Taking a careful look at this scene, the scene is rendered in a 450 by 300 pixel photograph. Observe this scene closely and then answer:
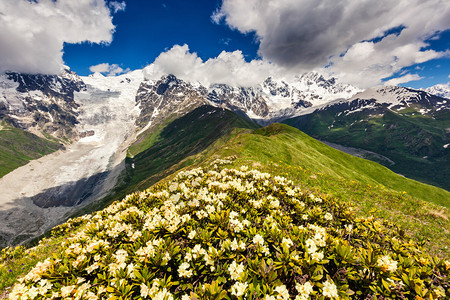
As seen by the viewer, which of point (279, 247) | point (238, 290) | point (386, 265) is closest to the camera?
point (238, 290)

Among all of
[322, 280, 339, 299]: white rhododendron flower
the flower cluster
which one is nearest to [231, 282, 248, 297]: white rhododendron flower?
the flower cluster

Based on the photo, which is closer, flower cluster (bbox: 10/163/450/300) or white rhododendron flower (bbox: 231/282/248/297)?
white rhododendron flower (bbox: 231/282/248/297)

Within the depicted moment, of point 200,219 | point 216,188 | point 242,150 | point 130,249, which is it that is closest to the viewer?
point 130,249

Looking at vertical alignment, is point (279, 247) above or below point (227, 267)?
above

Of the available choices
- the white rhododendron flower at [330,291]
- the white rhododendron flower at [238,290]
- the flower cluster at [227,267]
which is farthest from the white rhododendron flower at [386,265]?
the white rhododendron flower at [238,290]

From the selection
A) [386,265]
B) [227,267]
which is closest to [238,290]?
[227,267]

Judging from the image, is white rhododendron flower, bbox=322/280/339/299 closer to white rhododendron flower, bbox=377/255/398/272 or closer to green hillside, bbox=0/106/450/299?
green hillside, bbox=0/106/450/299

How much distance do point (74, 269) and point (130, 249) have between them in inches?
69.5

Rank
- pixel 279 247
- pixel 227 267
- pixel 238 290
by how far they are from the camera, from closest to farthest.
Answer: pixel 238 290, pixel 227 267, pixel 279 247

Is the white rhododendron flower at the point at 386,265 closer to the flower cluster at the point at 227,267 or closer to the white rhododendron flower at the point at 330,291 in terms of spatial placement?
the flower cluster at the point at 227,267

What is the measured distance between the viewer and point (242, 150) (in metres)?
40.7

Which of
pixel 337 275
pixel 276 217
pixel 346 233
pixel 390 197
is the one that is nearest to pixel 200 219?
pixel 276 217

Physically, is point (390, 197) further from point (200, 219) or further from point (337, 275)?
point (200, 219)

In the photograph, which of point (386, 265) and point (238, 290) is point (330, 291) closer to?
point (386, 265)
